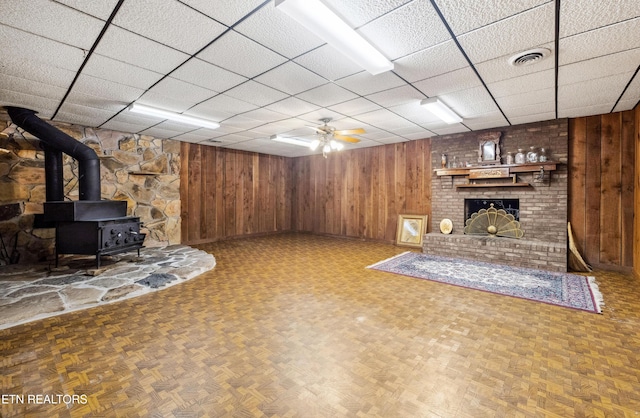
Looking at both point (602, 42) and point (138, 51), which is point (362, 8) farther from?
point (602, 42)

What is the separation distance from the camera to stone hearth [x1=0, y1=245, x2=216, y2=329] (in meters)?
2.90

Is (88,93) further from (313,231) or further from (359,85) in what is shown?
(313,231)

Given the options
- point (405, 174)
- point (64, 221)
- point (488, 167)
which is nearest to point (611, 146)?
point (488, 167)

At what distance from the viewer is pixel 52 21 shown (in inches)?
81.3

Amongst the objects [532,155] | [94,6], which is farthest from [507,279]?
[94,6]

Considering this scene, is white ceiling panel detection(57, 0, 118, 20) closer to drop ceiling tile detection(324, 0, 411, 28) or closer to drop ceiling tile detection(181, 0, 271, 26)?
drop ceiling tile detection(181, 0, 271, 26)

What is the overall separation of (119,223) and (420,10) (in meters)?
4.80

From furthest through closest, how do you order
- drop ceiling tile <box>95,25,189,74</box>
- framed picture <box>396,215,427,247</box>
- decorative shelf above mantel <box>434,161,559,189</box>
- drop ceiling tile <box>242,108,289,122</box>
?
framed picture <box>396,215,427,247</box> → decorative shelf above mantel <box>434,161,559,189</box> → drop ceiling tile <box>242,108,289,122</box> → drop ceiling tile <box>95,25,189,74</box>

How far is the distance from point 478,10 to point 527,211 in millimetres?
4299

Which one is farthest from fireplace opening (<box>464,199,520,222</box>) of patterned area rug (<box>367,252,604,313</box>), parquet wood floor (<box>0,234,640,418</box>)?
parquet wood floor (<box>0,234,640,418</box>)

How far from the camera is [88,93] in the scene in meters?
3.51

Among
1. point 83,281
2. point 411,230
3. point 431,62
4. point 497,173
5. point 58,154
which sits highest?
point 431,62

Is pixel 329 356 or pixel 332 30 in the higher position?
pixel 332 30

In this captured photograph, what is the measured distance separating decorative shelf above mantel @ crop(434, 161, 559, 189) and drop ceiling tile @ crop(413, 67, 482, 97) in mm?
2506
